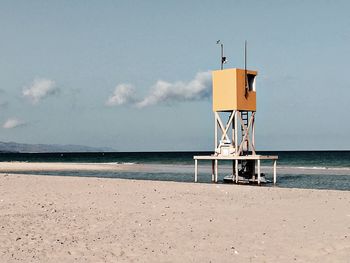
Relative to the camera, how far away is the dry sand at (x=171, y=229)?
9969 millimetres

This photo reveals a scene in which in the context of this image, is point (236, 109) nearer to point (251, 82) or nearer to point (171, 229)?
point (251, 82)

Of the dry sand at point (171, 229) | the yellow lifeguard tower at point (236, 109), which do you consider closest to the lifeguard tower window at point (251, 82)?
the yellow lifeguard tower at point (236, 109)

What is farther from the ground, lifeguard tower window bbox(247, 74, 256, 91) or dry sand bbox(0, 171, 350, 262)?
lifeguard tower window bbox(247, 74, 256, 91)

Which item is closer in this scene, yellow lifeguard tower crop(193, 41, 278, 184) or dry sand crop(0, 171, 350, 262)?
dry sand crop(0, 171, 350, 262)

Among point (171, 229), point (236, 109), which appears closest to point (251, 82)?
point (236, 109)

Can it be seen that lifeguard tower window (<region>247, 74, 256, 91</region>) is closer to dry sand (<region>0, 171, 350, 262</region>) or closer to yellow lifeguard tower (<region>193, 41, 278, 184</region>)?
yellow lifeguard tower (<region>193, 41, 278, 184</region>)

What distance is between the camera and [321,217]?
15.1 meters

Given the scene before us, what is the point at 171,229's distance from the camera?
1266 cm

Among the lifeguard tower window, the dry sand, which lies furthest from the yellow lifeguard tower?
the dry sand

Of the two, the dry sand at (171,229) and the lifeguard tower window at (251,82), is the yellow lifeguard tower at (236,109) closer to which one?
the lifeguard tower window at (251,82)

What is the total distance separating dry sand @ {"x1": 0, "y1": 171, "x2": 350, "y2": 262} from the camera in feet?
32.7

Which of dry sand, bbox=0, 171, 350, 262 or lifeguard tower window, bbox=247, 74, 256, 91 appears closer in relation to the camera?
dry sand, bbox=0, 171, 350, 262

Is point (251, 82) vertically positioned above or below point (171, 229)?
above

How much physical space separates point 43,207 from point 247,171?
74.4 feet
